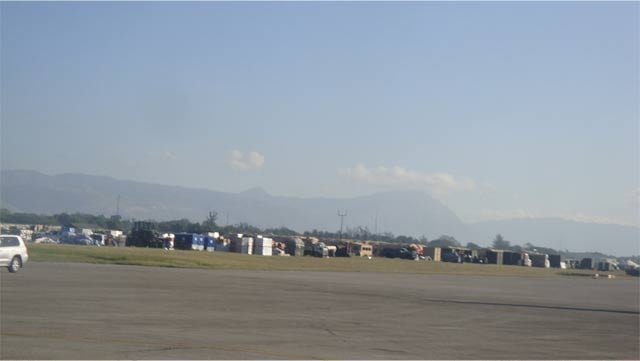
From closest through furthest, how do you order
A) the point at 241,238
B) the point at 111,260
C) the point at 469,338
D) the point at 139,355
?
the point at 139,355 → the point at 469,338 → the point at 111,260 → the point at 241,238

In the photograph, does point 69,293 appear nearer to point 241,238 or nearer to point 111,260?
point 111,260

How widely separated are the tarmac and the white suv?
3.56 metres

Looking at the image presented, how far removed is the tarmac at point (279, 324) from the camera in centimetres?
1711

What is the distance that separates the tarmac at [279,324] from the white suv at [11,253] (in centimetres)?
356

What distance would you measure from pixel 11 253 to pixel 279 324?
73.6ft

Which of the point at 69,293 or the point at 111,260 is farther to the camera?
the point at 111,260

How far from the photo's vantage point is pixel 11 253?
40.0m

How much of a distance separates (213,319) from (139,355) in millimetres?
7010

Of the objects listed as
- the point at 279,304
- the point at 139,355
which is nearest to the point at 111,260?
the point at 279,304

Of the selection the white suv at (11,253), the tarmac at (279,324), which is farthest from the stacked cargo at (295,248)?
the tarmac at (279,324)

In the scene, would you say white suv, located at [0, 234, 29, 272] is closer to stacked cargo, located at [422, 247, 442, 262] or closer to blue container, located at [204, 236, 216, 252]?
blue container, located at [204, 236, 216, 252]

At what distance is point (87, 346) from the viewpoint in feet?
54.0

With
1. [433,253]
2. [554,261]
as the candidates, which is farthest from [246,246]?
[554,261]

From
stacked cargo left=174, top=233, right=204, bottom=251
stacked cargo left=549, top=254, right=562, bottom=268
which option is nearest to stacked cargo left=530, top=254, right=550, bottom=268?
stacked cargo left=549, top=254, right=562, bottom=268
